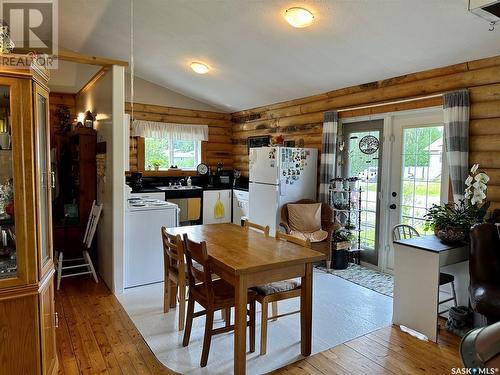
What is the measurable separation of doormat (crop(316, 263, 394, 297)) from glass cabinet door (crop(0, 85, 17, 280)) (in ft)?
11.0

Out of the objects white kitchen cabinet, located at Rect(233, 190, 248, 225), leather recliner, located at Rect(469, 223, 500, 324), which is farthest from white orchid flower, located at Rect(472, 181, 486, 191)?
white kitchen cabinet, located at Rect(233, 190, 248, 225)

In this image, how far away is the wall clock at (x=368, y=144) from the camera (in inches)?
172

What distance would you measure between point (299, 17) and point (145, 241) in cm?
277

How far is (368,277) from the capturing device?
421 cm

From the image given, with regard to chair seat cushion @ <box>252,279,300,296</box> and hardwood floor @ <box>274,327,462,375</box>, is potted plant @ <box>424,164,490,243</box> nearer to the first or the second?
hardwood floor @ <box>274,327,462,375</box>

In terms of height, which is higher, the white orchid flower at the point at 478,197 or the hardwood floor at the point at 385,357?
the white orchid flower at the point at 478,197

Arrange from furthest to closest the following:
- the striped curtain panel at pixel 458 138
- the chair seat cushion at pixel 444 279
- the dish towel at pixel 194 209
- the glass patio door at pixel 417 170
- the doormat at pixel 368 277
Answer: the dish towel at pixel 194 209 < the doormat at pixel 368 277 < the glass patio door at pixel 417 170 < the striped curtain panel at pixel 458 138 < the chair seat cushion at pixel 444 279

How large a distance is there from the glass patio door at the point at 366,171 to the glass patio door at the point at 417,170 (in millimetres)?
217

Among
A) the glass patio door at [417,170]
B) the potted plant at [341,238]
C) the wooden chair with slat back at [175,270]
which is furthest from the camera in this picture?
the potted plant at [341,238]

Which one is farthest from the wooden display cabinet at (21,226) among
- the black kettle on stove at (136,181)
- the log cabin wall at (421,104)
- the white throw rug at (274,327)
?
the black kettle on stove at (136,181)

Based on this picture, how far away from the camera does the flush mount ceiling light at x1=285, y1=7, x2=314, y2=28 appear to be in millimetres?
3008

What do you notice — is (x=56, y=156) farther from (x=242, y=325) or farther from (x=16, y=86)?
(x=242, y=325)

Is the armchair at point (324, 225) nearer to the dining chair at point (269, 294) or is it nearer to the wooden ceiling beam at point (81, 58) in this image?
the dining chair at point (269, 294)

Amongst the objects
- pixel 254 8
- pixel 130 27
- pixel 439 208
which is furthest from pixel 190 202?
pixel 439 208
